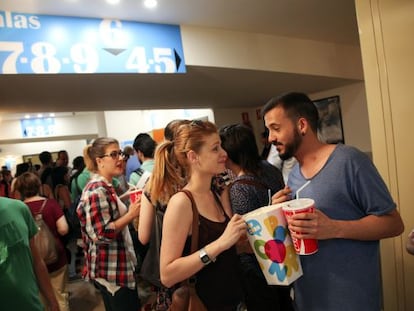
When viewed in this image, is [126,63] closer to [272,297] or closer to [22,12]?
[22,12]

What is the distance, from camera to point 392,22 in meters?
1.88

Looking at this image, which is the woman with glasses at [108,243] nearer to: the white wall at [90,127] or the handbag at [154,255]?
the handbag at [154,255]

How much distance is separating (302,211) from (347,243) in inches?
11.6

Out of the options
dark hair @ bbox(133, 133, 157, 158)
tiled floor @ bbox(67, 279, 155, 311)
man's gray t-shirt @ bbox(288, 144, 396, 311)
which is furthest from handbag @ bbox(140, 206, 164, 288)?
tiled floor @ bbox(67, 279, 155, 311)

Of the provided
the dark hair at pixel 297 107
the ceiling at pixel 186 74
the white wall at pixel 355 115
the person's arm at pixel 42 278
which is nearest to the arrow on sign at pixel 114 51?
the ceiling at pixel 186 74

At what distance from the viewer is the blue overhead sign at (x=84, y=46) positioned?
2.45 metres

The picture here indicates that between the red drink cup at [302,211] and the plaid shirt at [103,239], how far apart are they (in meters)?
1.15

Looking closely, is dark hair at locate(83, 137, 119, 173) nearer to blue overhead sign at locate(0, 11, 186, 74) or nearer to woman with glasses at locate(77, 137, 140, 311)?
woman with glasses at locate(77, 137, 140, 311)

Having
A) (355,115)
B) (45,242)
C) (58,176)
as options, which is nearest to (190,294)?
(45,242)

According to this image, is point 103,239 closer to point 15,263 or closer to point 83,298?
point 15,263

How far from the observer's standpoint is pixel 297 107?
1.33 meters

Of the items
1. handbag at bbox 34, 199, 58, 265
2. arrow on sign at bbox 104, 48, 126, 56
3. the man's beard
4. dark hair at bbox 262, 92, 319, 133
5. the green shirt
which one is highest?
arrow on sign at bbox 104, 48, 126, 56

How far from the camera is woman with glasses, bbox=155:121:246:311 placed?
1.13 meters

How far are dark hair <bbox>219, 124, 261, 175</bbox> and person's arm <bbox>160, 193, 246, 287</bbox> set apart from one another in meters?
0.75
